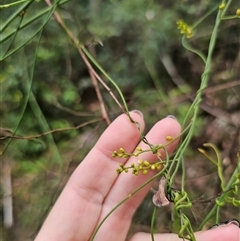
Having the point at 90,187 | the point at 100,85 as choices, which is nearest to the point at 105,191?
the point at 90,187

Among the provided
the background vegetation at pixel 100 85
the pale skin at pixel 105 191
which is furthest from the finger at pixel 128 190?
the background vegetation at pixel 100 85

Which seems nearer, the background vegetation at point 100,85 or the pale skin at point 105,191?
the pale skin at point 105,191

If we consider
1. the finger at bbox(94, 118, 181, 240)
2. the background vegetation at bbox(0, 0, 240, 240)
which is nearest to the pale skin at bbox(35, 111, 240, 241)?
the finger at bbox(94, 118, 181, 240)

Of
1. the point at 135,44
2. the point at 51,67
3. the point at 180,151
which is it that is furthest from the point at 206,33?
the point at 180,151

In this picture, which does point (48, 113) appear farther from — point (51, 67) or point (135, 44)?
point (135, 44)

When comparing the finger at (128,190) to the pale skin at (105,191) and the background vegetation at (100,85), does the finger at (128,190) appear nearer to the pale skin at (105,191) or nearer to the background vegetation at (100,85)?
the pale skin at (105,191)

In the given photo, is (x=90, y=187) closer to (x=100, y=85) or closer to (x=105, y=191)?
(x=105, y=191)

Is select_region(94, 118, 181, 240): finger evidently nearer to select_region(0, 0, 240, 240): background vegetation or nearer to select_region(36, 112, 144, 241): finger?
select_region(36, 112, 144, 241): finger
